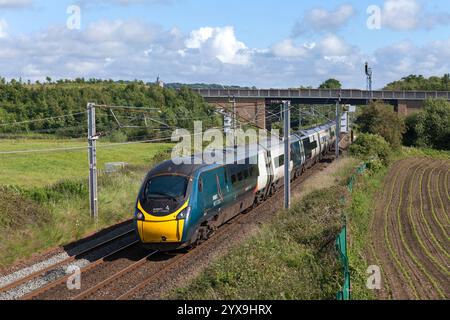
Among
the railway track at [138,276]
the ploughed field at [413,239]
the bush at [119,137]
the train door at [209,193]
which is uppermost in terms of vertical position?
the bush at [119,137]

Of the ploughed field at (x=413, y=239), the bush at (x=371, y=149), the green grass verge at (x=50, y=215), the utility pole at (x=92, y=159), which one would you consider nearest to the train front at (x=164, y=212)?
the green grass verge at (x=50, y=215)

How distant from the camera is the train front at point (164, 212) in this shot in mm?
16188

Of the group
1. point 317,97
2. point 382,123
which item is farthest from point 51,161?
point 317,97

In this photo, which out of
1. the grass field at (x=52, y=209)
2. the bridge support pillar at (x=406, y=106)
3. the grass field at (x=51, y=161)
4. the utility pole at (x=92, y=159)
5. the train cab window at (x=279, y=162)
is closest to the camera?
the grass field at (x=52, y=209)

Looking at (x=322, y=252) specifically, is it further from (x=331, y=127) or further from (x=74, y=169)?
(x=331, y=127)

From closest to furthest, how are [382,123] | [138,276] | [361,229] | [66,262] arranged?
[138,276] → [66,262] → [361,229] → [382,123]

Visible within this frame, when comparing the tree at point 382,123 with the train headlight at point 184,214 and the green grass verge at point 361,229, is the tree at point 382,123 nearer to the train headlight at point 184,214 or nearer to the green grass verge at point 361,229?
the green grass verge at point 361,229

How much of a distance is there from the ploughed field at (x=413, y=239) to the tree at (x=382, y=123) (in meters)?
16.2

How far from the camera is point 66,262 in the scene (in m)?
17.1

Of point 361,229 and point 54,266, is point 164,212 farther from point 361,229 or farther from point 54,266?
point 361,229

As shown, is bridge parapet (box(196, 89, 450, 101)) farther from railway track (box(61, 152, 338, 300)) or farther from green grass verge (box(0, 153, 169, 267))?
railway track (box(61, 152, 338, 300))

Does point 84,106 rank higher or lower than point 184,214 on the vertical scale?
higher

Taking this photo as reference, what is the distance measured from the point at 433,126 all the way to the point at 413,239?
4762 cm
